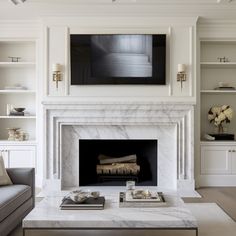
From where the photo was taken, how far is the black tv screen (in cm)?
489

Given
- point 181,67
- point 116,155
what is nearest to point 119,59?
point 181,67

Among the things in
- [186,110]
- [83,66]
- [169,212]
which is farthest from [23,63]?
[169,212]

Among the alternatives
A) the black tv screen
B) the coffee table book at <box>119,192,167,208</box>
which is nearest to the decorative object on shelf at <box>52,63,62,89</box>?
the black tv screen

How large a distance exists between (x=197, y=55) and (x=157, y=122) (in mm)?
1245

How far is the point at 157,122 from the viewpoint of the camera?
4.96 metres

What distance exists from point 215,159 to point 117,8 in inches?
108

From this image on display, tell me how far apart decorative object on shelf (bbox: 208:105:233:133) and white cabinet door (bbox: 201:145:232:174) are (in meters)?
0.40

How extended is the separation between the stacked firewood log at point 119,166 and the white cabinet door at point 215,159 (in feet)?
3.46

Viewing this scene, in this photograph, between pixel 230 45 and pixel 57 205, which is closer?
pixel 57 205

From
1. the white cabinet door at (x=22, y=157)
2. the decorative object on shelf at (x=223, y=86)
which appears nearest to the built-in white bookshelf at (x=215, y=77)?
the decorative object on shelf at (x=223, y=86)

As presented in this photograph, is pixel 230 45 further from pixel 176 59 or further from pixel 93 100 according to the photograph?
pixel 93 100

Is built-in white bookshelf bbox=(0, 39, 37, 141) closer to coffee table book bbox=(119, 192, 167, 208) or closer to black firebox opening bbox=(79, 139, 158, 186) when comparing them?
black firebox opening bbox=(79, 139, 158, 186)

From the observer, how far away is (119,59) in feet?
16.1

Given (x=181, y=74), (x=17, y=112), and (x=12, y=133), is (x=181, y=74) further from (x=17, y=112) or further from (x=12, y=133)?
(x=12, y=133)
